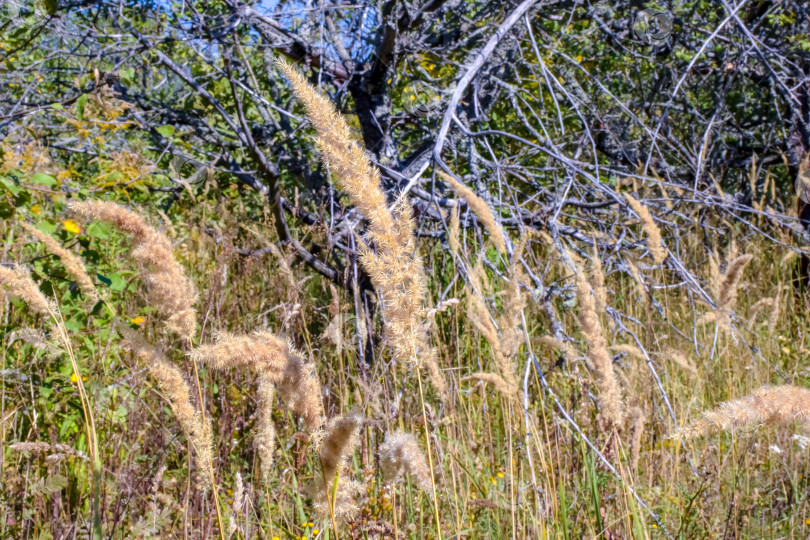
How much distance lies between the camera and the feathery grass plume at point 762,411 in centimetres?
89

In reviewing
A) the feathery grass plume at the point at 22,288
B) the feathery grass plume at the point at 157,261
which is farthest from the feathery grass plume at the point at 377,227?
the feathery grass plume at the point at 22,288

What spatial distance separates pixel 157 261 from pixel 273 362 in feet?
0.75

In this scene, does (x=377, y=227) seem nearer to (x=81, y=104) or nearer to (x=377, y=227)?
(x=377, y=227)

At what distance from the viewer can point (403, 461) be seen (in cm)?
107

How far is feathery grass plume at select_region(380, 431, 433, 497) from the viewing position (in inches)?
41.8

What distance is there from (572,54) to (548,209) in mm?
1831

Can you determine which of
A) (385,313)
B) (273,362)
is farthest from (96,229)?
(385,313)

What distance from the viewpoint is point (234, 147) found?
3.89m

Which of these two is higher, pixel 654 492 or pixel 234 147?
pixel 234 147

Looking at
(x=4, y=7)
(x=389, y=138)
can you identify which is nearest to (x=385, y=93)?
(x=389, y=138)

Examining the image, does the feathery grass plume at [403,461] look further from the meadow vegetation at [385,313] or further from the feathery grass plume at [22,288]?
the feathery grass plume at [22,288]

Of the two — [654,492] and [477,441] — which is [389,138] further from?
[654,492]

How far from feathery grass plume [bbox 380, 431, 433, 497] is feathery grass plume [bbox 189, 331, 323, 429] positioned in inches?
5.8

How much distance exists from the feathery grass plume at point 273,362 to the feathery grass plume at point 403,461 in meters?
0.15
